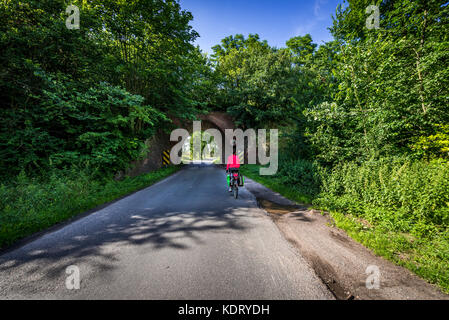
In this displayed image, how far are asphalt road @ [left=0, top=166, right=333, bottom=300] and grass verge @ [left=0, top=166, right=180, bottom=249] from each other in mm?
517

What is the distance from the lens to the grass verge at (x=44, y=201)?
336 centimetres

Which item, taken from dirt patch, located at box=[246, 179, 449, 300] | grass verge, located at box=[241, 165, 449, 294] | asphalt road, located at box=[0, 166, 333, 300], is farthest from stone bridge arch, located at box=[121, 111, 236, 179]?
grass verge, located at box=[241, 165, 449, 294]

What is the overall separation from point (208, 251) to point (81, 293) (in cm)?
160

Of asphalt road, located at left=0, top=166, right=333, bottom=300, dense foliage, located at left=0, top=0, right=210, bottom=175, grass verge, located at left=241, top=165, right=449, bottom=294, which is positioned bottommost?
asphalt road, located at left=0, top=166, right=333, bottom=300

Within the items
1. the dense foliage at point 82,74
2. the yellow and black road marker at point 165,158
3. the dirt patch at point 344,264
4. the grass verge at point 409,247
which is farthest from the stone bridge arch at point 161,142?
the grass verge at point 409,247

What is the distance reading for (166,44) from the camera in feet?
34.2

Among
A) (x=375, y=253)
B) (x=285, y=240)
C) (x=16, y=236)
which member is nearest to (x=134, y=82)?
(x=16, y=236)

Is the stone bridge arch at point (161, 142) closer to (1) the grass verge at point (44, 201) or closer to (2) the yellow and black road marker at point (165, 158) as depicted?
(2) the yellow and black road marker at point (165, 158)

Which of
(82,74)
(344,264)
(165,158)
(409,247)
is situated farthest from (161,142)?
(409,247)

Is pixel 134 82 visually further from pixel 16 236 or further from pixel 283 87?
pixel 283 87

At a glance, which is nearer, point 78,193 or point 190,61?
point 78,193

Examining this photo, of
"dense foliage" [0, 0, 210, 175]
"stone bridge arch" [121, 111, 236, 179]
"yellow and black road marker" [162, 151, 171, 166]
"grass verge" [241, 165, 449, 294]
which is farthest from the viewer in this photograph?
"yellow and black road marker" [162, 151, 171, 166]

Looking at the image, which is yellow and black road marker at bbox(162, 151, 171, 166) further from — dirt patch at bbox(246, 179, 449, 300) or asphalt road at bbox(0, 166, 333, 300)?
dirt patch at bbox(246, 179, 449, 300)

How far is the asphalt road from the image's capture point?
74.8 inches
